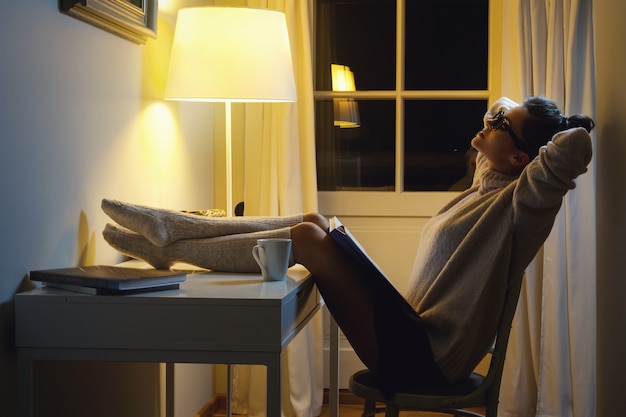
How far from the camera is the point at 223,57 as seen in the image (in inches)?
98.4

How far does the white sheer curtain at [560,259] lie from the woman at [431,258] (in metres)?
1.02

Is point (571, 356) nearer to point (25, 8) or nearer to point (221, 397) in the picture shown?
point (221, 397)

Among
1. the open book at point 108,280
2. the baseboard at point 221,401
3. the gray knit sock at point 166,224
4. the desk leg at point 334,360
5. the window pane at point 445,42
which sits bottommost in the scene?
the baseboard at point 221,401

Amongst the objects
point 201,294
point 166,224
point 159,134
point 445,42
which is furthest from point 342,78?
point 201,294

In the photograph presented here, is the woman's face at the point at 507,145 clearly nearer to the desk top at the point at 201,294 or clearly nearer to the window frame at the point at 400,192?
the desk top at the point at 201,294

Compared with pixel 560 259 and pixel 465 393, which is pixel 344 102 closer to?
pixel 560 259

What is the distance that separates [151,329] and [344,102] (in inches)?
83.0

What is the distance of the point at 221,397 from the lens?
3.52m

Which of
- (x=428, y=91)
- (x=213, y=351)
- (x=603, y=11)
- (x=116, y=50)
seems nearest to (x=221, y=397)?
(x=428, y=91)

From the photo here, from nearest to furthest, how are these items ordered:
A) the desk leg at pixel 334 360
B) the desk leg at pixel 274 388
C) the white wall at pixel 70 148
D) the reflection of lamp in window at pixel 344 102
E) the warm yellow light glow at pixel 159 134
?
the desk leg at pixel 274 388, the white wall at pixel 70 148, the desk leg at pixel 334 360, the warm yellow light glow at pixel 159 134, the reflection of lamp in window at pixel 344 102

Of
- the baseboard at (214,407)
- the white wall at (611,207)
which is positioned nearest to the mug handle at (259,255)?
the white wall at (611,207)

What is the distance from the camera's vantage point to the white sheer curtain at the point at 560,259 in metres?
3.15

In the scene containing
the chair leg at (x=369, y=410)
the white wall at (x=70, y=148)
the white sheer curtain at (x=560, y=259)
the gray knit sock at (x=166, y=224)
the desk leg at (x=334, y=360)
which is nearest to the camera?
the white wall at (x=70, y=148)

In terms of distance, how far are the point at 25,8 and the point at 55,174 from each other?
0.37 metres
